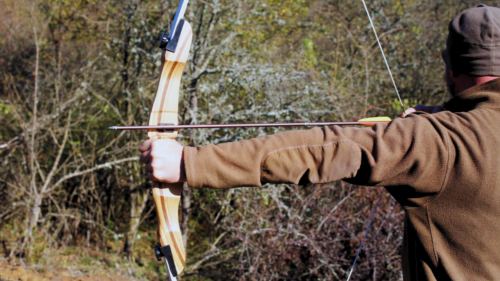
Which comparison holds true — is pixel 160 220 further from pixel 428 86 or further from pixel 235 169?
pixel 428 86

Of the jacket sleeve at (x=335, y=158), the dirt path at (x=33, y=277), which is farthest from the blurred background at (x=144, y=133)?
the jacket sleeve at (x=335, y=158)

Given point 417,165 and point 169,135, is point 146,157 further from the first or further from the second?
point 417,165

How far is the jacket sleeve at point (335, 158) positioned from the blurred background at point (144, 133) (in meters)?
2.78

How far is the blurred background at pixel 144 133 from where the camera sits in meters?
4.09

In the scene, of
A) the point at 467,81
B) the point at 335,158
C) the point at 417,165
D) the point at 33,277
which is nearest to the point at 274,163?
the point at 335,158

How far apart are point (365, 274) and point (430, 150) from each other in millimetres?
2979

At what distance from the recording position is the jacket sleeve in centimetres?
119

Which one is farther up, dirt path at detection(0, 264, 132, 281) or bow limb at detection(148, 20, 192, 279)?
bow limb at detection(148, 20, 192, 279)

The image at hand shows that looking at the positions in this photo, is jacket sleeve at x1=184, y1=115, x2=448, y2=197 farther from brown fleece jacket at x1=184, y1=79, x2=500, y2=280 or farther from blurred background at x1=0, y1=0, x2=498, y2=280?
blurred background at x1=0, y1=0, x2=498, y2=280

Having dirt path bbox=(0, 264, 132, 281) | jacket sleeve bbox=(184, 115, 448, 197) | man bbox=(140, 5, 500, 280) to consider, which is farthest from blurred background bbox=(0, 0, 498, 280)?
jacket sleeve bbox=(184, 115, 448, 197)

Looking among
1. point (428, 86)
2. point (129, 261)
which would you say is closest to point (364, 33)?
point (428, 86)

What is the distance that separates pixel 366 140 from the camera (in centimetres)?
121

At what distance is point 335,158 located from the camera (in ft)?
3.93

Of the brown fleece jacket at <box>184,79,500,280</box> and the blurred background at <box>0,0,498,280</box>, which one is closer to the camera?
the brown fleece jacket at <box>184,79,500,280</box>
